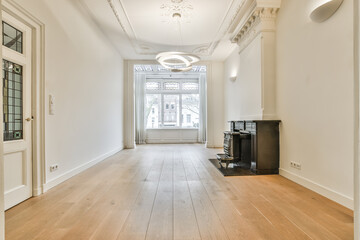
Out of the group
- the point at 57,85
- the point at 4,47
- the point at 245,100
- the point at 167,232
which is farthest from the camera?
the point at 245,100

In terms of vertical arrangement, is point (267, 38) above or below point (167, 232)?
above

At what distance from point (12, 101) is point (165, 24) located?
3501mm

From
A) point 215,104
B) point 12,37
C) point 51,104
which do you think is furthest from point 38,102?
point 215,104

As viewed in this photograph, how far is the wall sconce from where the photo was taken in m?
2.27

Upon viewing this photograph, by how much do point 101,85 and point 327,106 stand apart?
465cm

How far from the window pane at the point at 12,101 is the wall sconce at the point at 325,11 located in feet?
12.5

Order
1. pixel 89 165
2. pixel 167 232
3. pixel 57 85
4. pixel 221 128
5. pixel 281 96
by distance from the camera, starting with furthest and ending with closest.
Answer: pixel 221 128 → pixel 89 165 → pixel 281 96 → pixel 57 85 → pixel 167 232

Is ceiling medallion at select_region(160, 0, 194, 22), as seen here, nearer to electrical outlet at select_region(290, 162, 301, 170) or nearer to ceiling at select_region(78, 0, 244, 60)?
ceiling at select_region(78, 0, 244, 60)

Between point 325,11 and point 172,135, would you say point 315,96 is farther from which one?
point 172,135

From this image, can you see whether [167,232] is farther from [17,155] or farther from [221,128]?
[221,128]

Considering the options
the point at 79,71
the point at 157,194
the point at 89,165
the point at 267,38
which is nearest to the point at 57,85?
the point at 79,71

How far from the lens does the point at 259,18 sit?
368 centimetres

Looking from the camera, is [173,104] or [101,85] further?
[173,104]

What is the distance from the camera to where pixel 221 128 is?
24.2 feet
